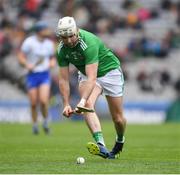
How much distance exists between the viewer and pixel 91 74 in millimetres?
11266

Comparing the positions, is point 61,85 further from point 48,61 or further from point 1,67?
point 1,67

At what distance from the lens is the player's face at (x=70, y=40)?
36.4 ft

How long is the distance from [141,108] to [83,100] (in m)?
18.2

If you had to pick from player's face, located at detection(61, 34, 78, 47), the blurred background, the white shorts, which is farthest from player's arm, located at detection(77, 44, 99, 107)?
the blurred background

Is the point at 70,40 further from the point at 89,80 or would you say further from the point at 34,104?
the point at 34,104

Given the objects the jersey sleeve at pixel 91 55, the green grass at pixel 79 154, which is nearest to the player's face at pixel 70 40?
the jersey sleeve at pixel 91 55

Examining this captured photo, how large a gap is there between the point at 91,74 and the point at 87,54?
30 centimetres

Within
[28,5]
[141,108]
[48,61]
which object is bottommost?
[141,108]

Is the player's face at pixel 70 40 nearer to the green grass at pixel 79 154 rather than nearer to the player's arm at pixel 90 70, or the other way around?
the player's arm at pixel 90 70

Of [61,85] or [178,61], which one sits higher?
[61,85]

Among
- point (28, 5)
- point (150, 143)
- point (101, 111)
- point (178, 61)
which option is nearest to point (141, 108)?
point (101, 111)

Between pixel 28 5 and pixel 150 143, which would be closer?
pixel 150 143

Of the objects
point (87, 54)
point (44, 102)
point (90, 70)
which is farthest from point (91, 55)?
point (44, 102)

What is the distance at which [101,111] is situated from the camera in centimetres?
2889
